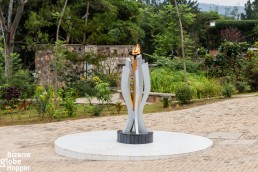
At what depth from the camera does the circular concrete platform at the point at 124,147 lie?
891 cm

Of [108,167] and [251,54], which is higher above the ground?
[251,54]

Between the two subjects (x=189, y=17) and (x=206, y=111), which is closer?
(x=206, y=111)

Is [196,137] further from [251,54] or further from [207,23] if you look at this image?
[207,23]

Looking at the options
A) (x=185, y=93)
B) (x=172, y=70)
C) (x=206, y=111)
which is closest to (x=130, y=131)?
(x=206, y=111)

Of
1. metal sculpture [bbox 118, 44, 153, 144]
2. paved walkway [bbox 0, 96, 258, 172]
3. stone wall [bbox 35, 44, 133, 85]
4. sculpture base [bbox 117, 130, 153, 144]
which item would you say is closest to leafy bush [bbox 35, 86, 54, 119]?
paved walkway [bbox 0, 96, 258, 172]

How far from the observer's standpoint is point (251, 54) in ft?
70.2

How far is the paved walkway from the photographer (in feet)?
27.1

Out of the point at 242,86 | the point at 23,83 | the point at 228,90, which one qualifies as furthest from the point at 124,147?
the point at 242,86

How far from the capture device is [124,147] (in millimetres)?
9672

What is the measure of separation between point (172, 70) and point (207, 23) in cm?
1539

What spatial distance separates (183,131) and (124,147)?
2.93 m

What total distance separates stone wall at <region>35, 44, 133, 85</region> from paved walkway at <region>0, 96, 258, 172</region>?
9.19 m

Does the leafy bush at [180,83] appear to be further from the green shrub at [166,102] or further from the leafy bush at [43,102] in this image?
the leafy bush at [43,102]

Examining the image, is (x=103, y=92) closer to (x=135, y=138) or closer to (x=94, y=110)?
(x=94, y=110)
